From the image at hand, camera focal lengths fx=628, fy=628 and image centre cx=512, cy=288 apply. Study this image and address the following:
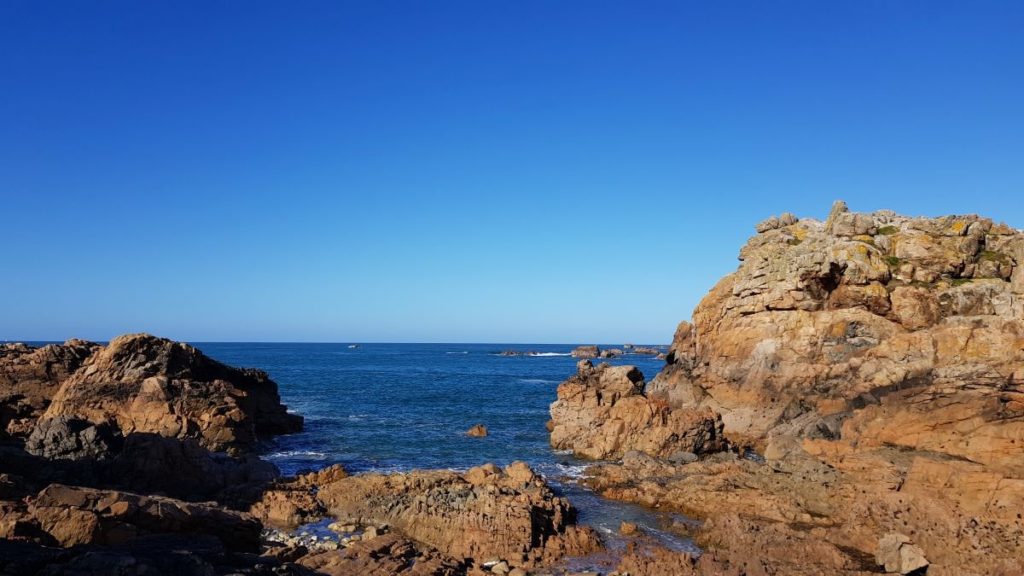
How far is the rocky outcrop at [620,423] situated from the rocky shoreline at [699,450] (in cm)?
14

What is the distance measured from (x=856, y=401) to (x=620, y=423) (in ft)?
43.4

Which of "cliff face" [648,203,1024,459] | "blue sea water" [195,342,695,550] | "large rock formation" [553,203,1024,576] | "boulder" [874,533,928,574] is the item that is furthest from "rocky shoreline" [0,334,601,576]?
"cliff face" [648,203,1024,459]

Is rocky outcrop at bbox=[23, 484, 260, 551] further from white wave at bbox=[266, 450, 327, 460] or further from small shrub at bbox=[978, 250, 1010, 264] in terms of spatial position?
small shrub at bbox=[978, 250, 1010, 264]

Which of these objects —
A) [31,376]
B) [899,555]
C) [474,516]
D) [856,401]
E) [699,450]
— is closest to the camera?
[899,555]

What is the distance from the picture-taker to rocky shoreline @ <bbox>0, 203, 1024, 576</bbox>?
17.9 meters

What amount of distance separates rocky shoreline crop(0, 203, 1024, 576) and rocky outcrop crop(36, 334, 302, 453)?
5.3 inches

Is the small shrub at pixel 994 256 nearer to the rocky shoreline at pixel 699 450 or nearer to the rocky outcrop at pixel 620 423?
the rocky shoreline at pixel 699 450

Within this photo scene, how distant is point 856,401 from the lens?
3538 centimetres

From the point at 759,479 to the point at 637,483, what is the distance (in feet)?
17.9

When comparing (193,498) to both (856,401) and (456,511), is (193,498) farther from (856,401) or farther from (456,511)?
(856,401)

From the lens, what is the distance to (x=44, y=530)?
14789mm

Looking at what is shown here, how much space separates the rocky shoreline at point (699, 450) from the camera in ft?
58.9

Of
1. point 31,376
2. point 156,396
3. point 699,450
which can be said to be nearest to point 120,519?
point 156,396

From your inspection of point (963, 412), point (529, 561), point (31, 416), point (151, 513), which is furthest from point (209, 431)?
point (963, 412)
